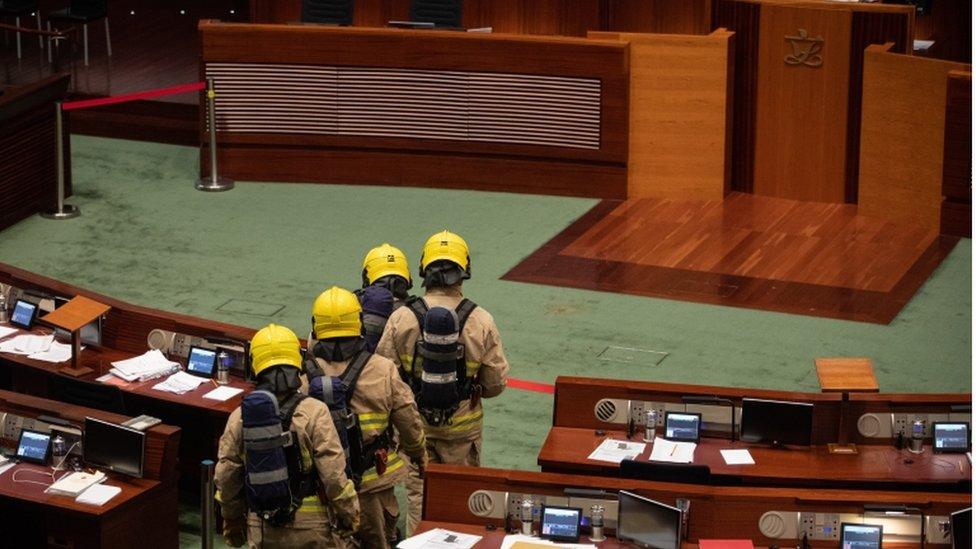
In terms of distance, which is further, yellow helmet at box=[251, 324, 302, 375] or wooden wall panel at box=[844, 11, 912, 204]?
wooden wall panel at box=[844, 11, 912, 204]

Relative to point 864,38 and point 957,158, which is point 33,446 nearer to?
point 957,158

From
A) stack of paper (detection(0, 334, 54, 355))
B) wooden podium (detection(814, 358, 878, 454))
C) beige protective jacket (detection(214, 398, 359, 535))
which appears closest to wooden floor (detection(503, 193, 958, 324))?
wooden podium (detection(814, 358, 878, 454))

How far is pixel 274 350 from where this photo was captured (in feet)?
23.6

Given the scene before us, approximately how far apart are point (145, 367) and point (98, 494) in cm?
152

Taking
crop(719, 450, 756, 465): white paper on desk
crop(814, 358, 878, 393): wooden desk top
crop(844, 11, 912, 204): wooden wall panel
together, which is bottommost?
crop(719, 450, 756, 465): white paper on desk

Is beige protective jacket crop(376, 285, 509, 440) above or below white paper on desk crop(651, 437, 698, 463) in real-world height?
above

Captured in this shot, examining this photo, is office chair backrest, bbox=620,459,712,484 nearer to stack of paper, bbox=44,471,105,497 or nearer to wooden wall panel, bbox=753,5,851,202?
stack of paper, bbox=44,471,105,497

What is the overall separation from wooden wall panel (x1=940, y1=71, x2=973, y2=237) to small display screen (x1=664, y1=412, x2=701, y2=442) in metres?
4.89

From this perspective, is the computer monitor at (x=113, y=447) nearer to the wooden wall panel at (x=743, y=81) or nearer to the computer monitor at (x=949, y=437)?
the computer monitor at (x=949, y=437)

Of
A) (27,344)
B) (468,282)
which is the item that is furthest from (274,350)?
(468,282)

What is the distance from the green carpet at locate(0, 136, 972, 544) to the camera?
35.8ft

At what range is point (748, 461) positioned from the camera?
8438mm

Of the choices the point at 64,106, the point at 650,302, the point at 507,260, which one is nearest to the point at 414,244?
the point at 507,260

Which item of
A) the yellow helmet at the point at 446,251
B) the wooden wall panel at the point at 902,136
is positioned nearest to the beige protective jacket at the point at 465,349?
the yellow helmet at the point at 446,251
